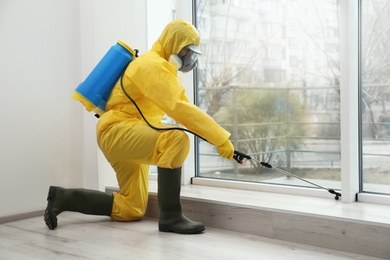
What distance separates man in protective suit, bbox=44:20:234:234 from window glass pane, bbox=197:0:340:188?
1.96 feet

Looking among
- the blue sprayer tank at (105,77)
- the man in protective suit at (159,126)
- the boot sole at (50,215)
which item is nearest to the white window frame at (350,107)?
the man in protective suit at (159,126)

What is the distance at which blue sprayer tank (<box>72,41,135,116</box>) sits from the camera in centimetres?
256

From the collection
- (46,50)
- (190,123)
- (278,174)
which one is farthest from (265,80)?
(46,50)

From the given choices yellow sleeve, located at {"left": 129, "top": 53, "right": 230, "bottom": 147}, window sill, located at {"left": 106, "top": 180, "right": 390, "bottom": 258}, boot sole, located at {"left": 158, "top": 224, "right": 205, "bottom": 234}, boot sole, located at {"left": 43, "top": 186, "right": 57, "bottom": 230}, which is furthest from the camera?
boot sole, located at {"left": 43, "top": 186, "right": 57, "bottom": 230}

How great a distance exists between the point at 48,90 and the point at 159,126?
100cm

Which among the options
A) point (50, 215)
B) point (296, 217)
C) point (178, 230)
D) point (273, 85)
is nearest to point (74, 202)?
point (50, 215)

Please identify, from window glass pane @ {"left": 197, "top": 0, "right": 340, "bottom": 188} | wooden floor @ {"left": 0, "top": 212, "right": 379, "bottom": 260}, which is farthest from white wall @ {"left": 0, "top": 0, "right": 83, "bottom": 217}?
window glass pane @ {"left": 197, "top": 0, "right": 340, "bottom": 188}

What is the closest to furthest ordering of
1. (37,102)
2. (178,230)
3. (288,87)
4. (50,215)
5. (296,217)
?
(296,217), (178,230), (50,215), (288,87), (37,102)

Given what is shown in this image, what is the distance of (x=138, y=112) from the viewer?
8.64 feet

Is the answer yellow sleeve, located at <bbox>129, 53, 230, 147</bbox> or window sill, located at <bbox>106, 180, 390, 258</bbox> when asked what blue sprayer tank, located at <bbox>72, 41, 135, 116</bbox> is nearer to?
yellow sleeve, located at <bbox>129, 53, 230, 147</bbox>

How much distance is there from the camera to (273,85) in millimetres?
2928

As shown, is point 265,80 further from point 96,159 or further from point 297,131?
point 96,159

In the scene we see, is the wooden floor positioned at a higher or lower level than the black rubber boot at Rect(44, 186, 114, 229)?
lower

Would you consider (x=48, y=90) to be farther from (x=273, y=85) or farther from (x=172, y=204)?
(x=273, y=85)
